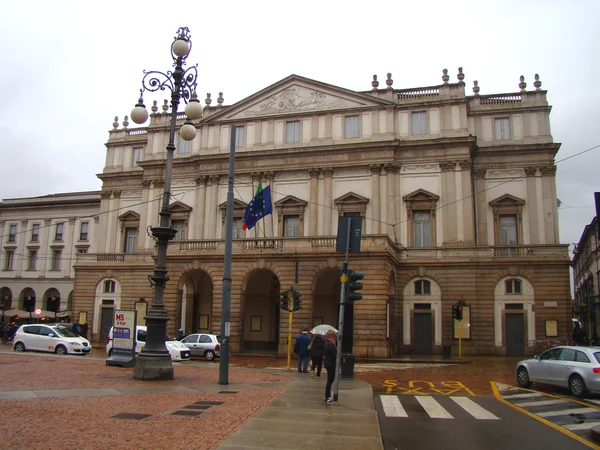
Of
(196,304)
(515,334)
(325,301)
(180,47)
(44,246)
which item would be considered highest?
(180,47)

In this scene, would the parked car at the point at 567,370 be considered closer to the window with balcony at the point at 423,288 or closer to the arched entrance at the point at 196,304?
the window with balcony at the point at 423,288

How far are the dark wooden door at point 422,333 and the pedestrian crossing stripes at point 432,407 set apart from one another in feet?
75.7

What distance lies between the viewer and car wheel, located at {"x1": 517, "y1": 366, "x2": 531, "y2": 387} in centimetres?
1872

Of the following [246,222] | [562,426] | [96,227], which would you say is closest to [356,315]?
[246,222]

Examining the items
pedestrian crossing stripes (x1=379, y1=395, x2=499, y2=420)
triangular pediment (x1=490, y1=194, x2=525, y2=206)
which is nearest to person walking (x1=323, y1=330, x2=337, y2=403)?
pedestrian crossing stripes (x1=379, y1=395, x2=499, y2=420)

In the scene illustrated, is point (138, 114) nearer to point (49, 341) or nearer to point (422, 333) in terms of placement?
point (49, 341)

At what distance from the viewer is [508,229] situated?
40.0 metres

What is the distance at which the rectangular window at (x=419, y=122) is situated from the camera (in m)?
41.5

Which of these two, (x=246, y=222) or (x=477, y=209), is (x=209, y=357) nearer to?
(x=246, y=222)

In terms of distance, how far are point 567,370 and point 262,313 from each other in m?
27.5

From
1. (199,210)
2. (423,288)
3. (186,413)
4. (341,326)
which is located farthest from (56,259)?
(186,413)

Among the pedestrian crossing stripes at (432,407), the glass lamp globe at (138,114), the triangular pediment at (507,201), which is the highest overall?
the triangular pediment at (507,201)

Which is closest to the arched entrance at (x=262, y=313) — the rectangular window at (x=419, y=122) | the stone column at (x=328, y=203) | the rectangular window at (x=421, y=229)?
the stone column at (x=328, y=203)

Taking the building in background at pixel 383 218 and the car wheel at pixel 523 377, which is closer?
the car wheel at pixel 523 377
